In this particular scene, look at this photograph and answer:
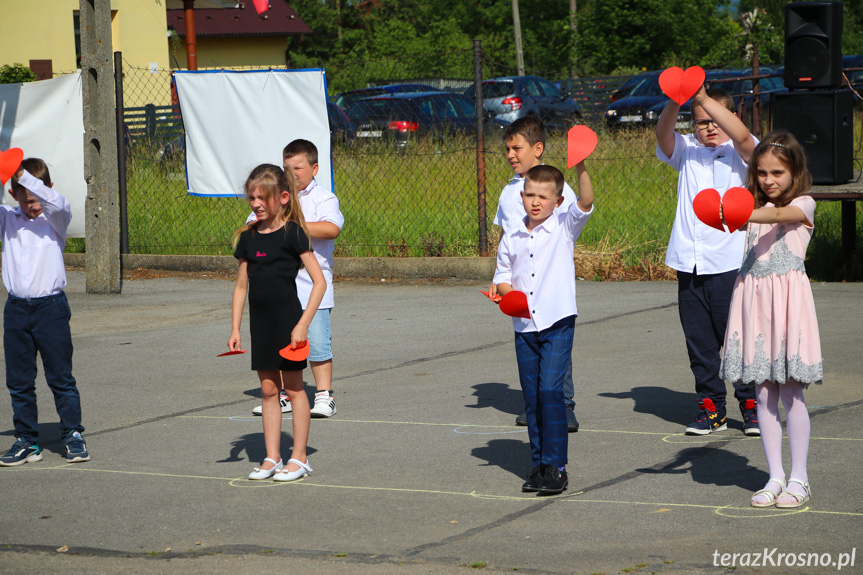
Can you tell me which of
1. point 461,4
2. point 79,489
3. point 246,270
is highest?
point 461,4

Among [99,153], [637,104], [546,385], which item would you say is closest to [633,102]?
[637,104]

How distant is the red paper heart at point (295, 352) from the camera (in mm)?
4879

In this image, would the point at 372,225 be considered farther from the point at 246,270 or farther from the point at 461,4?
the point at 461,4

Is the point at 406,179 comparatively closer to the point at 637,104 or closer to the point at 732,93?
the point at 637,104

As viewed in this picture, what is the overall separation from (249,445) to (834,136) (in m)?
7.66

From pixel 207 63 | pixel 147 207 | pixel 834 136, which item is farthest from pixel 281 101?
pixel 207 63

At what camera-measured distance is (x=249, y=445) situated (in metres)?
5.84

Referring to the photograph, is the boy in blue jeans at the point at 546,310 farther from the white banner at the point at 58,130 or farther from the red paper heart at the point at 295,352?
the white banner at the point at 58,130

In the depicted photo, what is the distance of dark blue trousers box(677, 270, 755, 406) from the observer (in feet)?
18.7

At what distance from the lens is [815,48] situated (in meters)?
10.8

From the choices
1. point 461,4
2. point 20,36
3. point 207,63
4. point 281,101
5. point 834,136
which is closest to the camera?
point 834,136

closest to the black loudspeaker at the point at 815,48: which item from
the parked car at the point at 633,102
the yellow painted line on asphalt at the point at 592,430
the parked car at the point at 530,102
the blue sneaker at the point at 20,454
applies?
the parked car at the point at 633,102

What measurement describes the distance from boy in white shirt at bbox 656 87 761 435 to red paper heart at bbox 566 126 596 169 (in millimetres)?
1015

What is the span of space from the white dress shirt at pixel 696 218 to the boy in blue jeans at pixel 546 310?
43.8 inches
